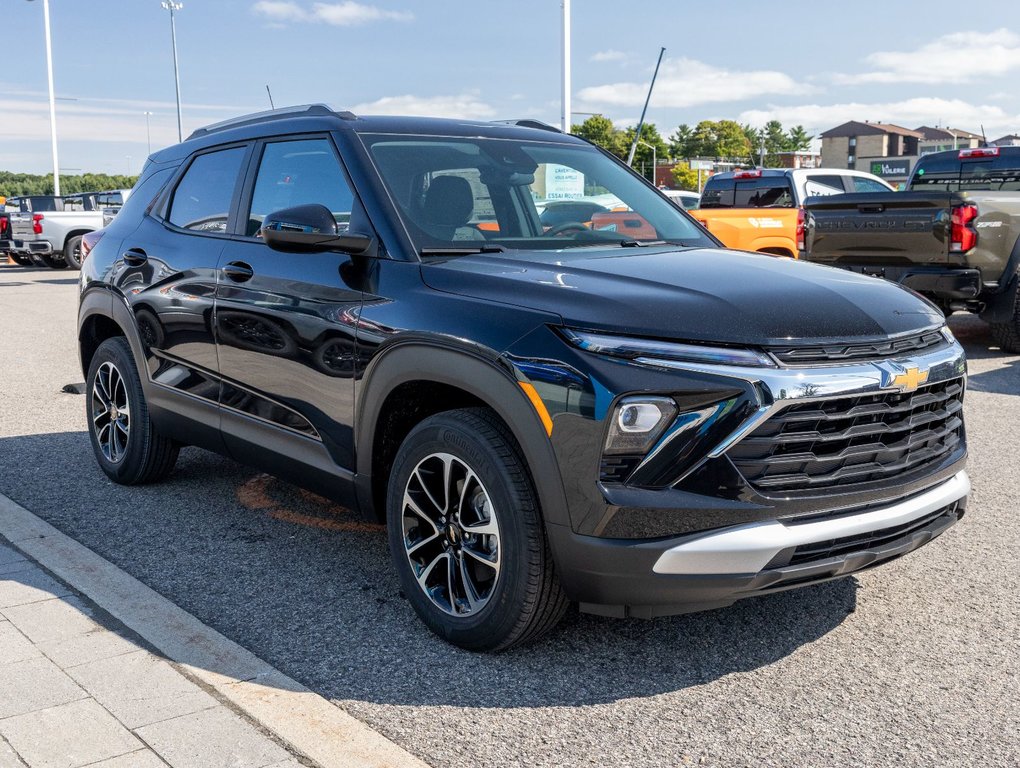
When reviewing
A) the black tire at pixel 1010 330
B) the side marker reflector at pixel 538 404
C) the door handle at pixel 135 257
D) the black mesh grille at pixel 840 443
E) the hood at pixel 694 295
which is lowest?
the black tire at pixel 1010 330

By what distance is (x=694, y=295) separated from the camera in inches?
131

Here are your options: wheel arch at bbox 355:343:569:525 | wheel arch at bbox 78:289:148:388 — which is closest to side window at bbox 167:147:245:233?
wheel arch at bbox 78:289:148:388

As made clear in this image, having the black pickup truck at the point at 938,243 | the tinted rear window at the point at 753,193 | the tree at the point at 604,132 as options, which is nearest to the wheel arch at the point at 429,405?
the black pickup truck at the point at 938,243

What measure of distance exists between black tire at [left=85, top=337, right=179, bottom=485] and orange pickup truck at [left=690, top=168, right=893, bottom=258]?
8.48 metres

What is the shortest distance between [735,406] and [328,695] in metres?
1.52

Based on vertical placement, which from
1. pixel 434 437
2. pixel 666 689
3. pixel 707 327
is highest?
pixel 707 327

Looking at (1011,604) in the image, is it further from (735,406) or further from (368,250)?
(368,250)

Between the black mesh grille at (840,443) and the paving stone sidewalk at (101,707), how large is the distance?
5.02 ft

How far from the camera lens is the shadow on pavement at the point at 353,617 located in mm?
3418

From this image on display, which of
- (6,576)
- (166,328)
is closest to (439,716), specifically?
(6,576)

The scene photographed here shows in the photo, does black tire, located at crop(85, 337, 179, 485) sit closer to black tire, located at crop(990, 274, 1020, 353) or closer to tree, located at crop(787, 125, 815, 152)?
black tire, located at crop(990, 274, 1020, 353)

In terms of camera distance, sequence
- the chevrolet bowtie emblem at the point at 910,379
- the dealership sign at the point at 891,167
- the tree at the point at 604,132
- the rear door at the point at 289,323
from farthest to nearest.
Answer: the tree at the point at 604,132, the dealership sign at the point at 891,167, the rear door at the point at 289,323, the chevrolet bowtie emblem at the point at 910,379

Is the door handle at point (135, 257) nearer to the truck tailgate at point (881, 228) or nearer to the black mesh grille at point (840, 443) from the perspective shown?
the black mesh grille at point (840, 443)

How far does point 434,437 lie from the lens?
11.7 feet
